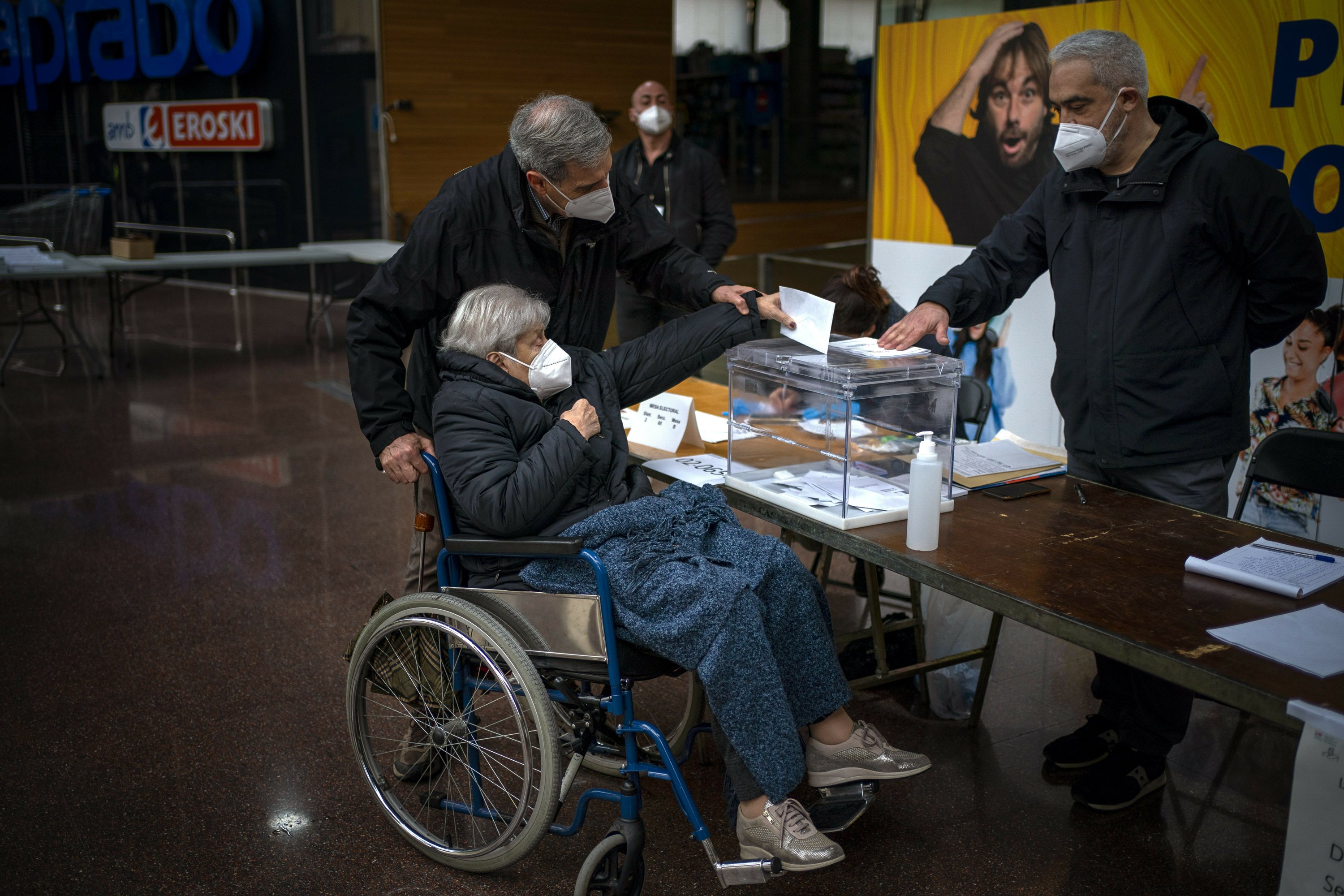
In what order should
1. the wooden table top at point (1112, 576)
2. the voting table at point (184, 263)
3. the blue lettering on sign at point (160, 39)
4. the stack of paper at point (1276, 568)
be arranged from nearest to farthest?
the wooden table top at point (1112, 576), the stack of paper at point (1276, 568), the voting table at point (184, 263), the blue lettering on sign at point (160, 39)

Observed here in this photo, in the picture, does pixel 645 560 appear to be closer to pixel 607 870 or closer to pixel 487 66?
pixel 607 870

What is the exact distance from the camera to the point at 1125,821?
8.35ft

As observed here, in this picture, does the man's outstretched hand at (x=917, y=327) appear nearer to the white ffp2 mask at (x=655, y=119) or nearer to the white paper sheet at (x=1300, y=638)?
the white paper sheet at (x=1300, y=638)

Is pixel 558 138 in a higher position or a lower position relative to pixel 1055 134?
lower

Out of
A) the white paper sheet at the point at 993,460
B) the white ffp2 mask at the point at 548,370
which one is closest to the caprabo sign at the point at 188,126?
the white ffp2 mask at the point at 548,370

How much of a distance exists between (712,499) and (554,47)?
8.77 m

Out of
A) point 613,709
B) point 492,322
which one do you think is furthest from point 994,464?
point 492,322

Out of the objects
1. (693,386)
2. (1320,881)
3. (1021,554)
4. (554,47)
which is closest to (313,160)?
(554,47)

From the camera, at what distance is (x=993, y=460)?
264cm

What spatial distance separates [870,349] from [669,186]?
3.26 metres

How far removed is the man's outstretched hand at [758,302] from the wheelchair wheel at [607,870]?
3.81 feet

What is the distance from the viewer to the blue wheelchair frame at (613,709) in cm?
203

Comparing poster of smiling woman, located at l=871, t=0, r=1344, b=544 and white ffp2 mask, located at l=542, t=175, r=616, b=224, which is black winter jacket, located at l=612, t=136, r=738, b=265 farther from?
white ffp2 mask, located at l=542, t=175, r=616, b=224

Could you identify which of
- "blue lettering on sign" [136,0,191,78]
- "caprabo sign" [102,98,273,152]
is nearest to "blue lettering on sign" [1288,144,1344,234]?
"caprabo sign" [102,98,273,152]
